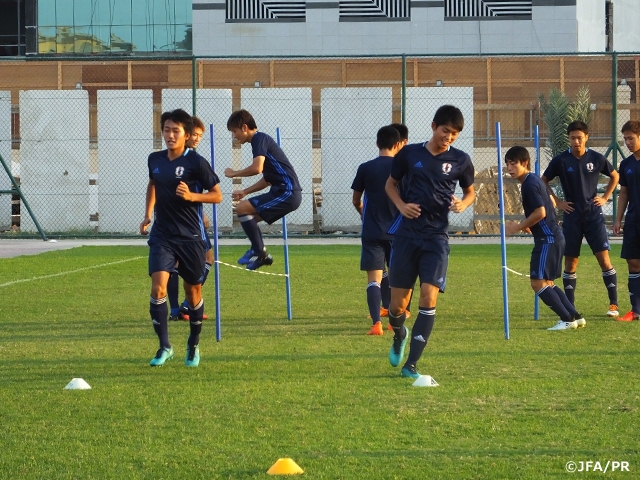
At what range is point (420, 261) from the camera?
784cm

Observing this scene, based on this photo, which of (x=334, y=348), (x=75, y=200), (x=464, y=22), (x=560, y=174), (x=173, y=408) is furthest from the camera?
(x=464, y=22)

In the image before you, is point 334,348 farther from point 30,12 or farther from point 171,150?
point 30,12

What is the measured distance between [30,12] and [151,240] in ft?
115

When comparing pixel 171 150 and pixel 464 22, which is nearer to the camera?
pixel 171 150

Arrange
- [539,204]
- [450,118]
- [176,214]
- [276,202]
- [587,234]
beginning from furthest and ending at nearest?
1. [587,234]
2. [276,202]
3. [539,204]
4. [176,214]
5. [450,118]

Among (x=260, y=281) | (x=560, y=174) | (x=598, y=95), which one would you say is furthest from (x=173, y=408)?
(x=598, y=95)

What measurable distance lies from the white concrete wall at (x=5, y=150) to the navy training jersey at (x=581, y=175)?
50.4 feet

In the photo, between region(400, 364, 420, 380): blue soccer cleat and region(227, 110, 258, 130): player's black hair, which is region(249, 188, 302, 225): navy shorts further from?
region(400, 364, 420, 380): blue soccer cleat

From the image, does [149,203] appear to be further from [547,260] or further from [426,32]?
[426,32]

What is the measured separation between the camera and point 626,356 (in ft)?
28.9

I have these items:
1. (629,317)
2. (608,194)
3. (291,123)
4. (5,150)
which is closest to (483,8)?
(291,123)

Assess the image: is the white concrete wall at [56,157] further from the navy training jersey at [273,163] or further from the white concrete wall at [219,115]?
the navy training jersey at [273,163]

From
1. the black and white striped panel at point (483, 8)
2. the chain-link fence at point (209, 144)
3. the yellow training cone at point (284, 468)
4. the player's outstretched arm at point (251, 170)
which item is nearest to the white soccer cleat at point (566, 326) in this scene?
the player's outstretched arm at point (251, 170)

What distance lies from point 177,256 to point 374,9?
32478 mm
